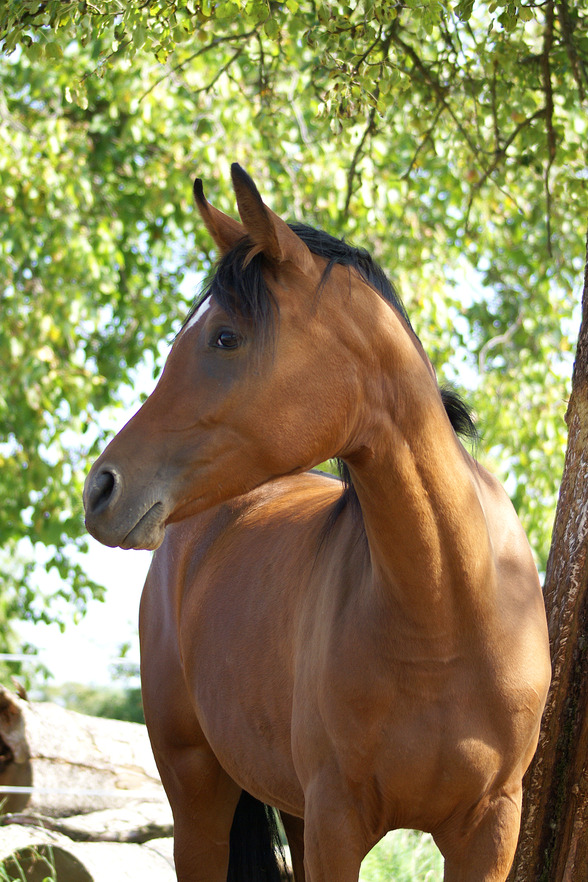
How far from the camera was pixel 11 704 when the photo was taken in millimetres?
5266

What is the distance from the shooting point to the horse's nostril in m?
1.87

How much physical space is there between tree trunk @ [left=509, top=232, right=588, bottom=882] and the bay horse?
0.60 m

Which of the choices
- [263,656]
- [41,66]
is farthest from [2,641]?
[263,656]

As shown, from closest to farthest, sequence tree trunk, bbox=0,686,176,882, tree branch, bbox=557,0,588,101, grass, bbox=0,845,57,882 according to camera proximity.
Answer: grass, bbox=0,845,57,882
tree branch, bbox=557,0,588,101
tree trunk, bbox=0,686,176,882

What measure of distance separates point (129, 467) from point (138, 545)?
164 mm

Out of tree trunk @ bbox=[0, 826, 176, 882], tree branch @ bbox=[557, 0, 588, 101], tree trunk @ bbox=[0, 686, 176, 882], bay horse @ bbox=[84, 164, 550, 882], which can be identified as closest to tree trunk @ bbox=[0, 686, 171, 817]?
tree trunk @ bbox=[0, 686, 176, 882]

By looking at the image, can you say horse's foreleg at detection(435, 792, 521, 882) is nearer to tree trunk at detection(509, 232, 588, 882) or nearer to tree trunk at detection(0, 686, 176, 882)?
tree trunk at detection(509, 232, 588, 882)

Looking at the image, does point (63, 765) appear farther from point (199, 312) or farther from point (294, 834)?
point (199, 312)

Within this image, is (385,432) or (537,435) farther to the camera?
(537,435)

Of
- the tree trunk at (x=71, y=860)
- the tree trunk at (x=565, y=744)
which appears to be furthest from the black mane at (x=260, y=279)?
the tree trunk at (x=71, y=860)

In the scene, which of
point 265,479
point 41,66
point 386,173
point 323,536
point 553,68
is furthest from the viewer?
point 386,173

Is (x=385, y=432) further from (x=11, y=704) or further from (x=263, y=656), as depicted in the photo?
(x=11, y=704)

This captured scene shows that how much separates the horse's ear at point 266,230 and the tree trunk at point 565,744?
146 cm

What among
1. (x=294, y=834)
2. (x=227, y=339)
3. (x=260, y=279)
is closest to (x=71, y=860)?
(x=294, y=834)
